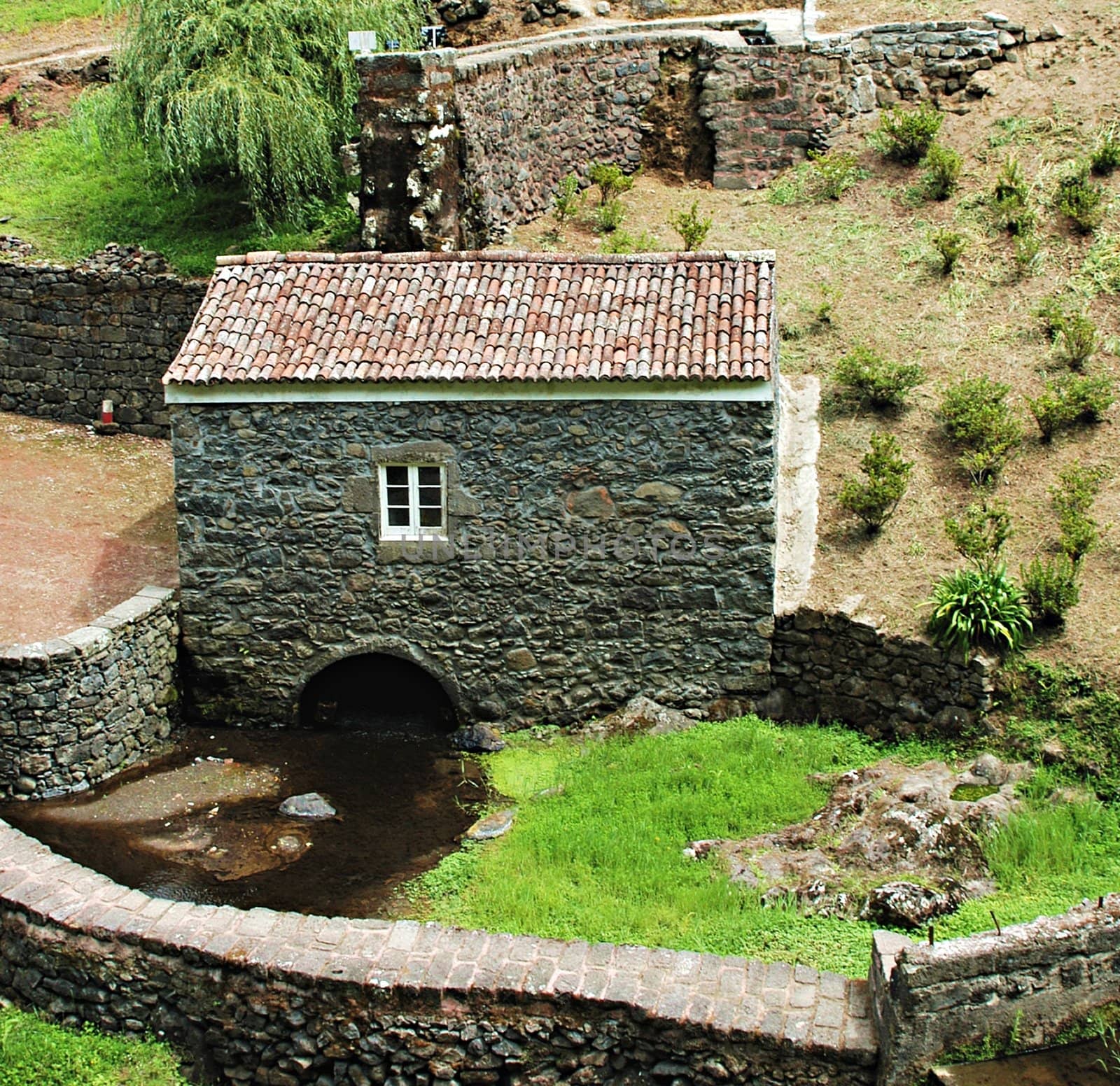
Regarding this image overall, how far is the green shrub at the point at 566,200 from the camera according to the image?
781 inches

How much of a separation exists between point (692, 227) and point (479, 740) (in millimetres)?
7966

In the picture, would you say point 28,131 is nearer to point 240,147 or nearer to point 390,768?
point 240,147

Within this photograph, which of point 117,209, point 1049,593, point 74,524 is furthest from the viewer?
point 117,209

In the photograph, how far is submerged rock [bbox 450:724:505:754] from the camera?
14.4m

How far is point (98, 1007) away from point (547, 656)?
230 inches

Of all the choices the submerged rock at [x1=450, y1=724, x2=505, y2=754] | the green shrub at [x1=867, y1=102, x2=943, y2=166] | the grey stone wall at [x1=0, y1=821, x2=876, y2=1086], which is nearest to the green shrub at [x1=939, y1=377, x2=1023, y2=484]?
the green shrub at [x1=867, y1=102, x2=943, y2=166]

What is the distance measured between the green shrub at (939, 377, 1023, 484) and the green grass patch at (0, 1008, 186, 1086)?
996cm

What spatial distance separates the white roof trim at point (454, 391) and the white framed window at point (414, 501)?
0.76m

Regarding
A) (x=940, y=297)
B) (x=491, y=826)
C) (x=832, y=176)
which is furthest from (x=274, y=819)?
(x=832, y=176)

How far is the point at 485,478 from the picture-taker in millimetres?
14039

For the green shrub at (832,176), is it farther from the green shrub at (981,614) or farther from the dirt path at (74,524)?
the dirt path at (74,524)

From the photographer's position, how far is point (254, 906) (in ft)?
38.5

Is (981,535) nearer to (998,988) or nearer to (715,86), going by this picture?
(998,988)

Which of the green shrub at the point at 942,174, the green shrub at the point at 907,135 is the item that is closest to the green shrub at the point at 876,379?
the green shrub at the point at 942,174
